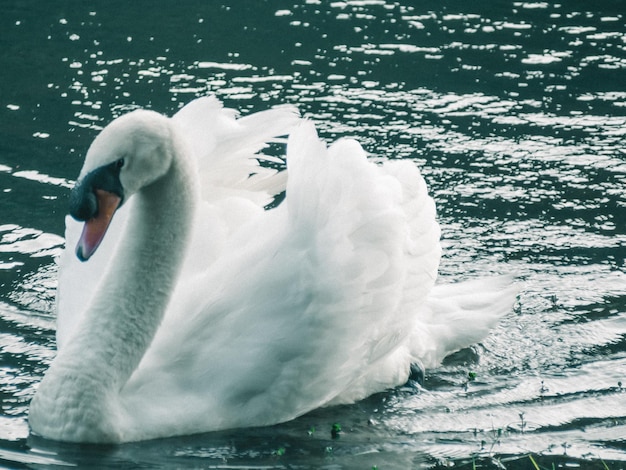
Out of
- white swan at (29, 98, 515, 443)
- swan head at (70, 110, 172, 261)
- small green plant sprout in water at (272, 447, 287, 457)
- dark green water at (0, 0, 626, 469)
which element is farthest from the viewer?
dark green water at (0, 0, 626, 469)

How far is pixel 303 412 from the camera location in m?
5.88

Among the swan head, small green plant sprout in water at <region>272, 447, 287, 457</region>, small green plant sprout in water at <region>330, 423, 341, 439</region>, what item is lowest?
small green plant sprout in water at <region>330, 423, 341, 439</region>

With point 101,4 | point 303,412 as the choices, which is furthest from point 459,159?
point 101,4

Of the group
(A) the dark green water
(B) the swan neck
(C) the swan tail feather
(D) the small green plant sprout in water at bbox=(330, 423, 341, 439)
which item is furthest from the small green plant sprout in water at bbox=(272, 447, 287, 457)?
(C) the swan tail feather

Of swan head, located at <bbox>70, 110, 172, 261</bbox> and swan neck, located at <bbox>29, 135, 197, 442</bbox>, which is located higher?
swan head, located at <bbox>70, 110, 172, 261</bbox>

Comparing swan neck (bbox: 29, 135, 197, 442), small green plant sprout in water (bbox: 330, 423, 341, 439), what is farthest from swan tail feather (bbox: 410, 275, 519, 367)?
swan neck (bbox: 29, 135, 197, 442)

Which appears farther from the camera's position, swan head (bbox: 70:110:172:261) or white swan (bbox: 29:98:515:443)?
white swan (bbox: 29:98:515:443)

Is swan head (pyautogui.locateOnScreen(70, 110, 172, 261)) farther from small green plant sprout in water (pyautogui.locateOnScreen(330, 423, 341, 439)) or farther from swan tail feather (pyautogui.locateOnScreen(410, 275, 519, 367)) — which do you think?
swan tail feather (pyautogui.locateOnScreen(410, 275, 519, 367))

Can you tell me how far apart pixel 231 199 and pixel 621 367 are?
2.21 metres

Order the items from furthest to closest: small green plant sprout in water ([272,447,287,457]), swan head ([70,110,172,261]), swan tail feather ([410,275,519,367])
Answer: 1. swan tail feather ([410,275,519,367])
2. small green plant sprout in water ([272,447,287,457])
3. swan head ([70,110,172,261])

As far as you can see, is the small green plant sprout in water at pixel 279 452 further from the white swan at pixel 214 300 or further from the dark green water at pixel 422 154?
the white swan at pixel 214 300

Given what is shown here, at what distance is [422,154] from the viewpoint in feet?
29.8

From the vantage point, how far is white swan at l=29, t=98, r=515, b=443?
5391 mm

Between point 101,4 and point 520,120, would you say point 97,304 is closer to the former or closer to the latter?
point 520,120
